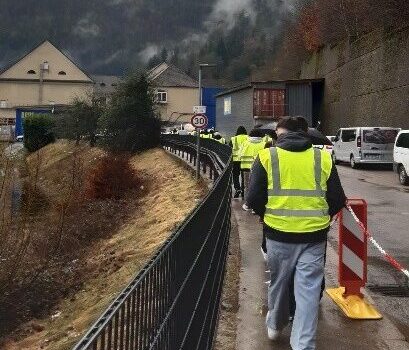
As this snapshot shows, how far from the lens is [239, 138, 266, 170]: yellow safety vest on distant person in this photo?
1392 centimetres

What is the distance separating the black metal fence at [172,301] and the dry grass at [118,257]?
1923mm

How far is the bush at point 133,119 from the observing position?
4009cm

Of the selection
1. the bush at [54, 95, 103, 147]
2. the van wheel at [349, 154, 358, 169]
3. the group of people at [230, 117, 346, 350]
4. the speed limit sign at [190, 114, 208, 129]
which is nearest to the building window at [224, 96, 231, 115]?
the bush at [54, 95, 103, 147]

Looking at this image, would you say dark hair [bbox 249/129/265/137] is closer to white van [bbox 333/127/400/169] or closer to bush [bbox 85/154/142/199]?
bush [bbox 85/154/142/199]

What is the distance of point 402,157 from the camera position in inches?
851

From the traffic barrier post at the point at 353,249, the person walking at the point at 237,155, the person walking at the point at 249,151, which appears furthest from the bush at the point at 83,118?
the traffic barrier post at the point at 353,249

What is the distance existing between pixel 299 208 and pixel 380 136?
2451cm

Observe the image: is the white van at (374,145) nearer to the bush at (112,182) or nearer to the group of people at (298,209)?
the bush at (112,182)

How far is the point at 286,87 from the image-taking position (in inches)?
2040

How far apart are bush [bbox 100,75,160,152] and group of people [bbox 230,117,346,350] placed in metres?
35.3

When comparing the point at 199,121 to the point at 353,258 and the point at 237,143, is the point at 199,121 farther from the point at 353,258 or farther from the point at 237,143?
the point at 353,258

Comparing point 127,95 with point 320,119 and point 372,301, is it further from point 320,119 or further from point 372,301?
point 372,301

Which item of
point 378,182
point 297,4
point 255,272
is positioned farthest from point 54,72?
point 255,272

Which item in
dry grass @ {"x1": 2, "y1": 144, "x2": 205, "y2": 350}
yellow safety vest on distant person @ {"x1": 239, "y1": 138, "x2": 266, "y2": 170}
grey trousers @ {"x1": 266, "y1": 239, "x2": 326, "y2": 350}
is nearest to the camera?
grey trousers @ {"x1": 266, "y1": 239, "x2": 326, "y2": 350}
